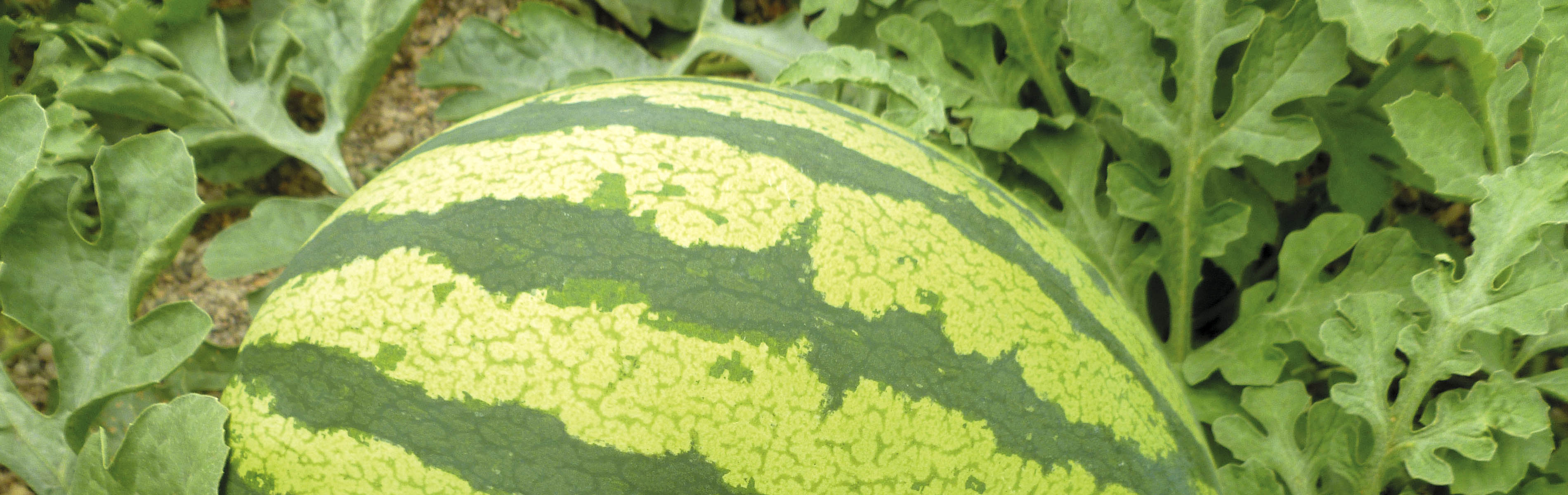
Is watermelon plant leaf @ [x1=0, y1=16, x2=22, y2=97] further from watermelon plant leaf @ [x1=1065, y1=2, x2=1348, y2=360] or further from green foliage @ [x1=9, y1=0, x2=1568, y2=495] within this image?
watermelon plant leaf @ [x1=1065, y1=2, x2=1348, y2=360]

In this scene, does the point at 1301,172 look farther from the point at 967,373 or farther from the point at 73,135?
Answer: the point at 73,135

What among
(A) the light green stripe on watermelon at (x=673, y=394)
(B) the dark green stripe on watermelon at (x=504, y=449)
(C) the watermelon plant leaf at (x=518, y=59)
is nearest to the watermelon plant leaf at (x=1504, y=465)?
(A) the light green stripe on watermelon at (x=673, y=394)

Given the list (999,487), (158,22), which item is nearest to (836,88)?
(999,487)

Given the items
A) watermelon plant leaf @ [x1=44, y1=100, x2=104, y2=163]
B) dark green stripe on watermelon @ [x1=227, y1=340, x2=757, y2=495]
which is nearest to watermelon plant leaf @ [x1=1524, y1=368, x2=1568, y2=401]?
dark green stripe on watermelon @ [x1=227, y1=340, x2=757, y2=495]

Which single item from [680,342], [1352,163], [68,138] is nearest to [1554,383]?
[1352,163]

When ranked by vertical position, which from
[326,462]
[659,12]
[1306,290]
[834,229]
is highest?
[1306,290]

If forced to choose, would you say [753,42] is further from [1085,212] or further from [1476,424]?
[1476,424]

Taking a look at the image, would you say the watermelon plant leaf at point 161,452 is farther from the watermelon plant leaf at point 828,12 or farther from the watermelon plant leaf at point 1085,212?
the watermelon plant leaf at point 1085,212
